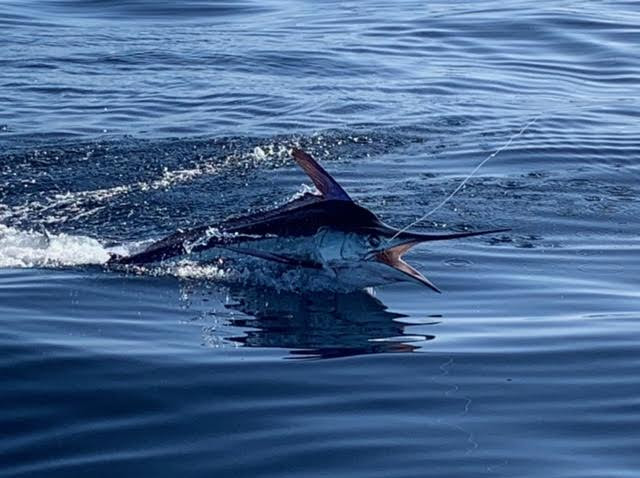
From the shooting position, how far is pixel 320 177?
888cm

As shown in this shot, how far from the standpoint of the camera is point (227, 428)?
666 cm

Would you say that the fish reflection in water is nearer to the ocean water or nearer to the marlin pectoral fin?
the ocean water

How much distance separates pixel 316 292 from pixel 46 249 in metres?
2.09

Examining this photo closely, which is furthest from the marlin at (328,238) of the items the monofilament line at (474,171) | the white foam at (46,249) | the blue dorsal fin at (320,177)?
the white foam at (46,249)

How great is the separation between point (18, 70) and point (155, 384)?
12.1 m

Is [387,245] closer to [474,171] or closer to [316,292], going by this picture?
[316,292]

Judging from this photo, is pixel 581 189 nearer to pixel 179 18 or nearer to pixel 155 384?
pixel 155 384

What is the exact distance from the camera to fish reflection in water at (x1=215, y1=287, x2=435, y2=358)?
8.05 metres

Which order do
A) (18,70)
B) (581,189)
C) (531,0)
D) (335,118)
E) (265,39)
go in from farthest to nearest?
(531,0) < (265,39) < (18,70) < (335,118) < (581,189)

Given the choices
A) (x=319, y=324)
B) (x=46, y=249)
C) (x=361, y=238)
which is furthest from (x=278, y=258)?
(x=46, y=249)

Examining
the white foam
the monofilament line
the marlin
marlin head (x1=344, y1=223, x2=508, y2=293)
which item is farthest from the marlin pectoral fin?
the white foam

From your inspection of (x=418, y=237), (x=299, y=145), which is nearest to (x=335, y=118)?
(x=299, y=145)

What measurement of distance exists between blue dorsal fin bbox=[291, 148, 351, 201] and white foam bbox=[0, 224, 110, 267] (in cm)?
169

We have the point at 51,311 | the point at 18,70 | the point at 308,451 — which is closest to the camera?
the point at 308,451
